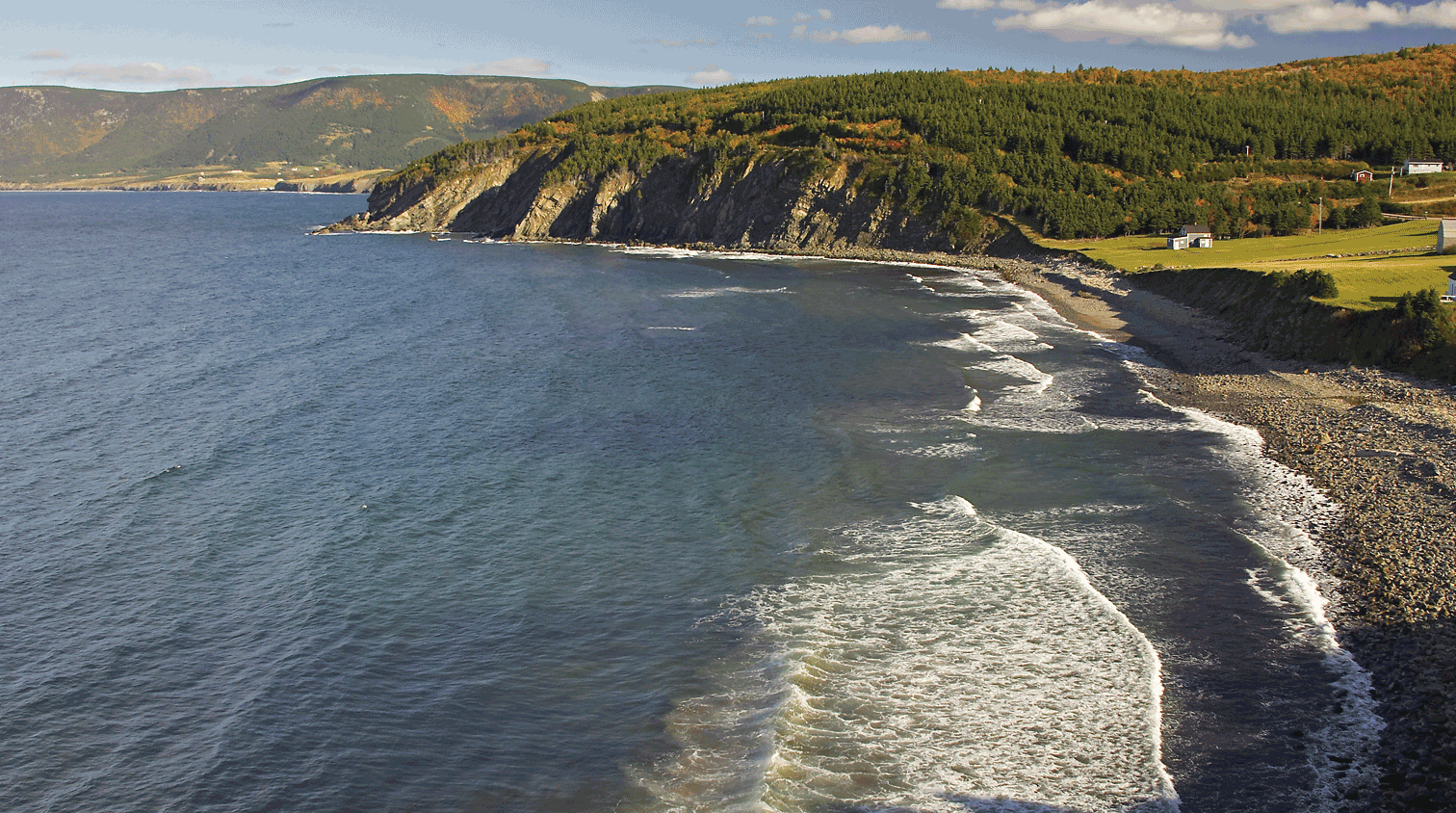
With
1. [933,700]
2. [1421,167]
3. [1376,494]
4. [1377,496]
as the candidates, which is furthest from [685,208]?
[933,700]

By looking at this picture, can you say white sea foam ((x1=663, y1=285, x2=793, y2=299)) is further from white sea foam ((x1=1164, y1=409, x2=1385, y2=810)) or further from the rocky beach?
white sea foam ((x1=1164, y1=409, x2=1385, y2=810))

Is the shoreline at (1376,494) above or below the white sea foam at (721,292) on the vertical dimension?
below

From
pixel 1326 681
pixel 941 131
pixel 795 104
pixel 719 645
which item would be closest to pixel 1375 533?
pixel 1326 681

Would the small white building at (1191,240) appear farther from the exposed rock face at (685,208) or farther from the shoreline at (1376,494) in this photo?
the shoreline at (1376,494)

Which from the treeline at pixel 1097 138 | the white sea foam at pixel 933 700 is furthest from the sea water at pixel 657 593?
the treeline at pixel 1097 138

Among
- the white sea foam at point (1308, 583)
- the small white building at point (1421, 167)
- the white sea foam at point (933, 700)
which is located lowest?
the white sea foam at point (933, 700)

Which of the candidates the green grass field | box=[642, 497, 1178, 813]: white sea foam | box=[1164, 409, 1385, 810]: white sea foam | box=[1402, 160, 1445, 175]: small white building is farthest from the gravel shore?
box=[1402, 160, 1445, 175]: small white building

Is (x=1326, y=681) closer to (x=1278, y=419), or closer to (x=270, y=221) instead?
(x=1278, y=419)
